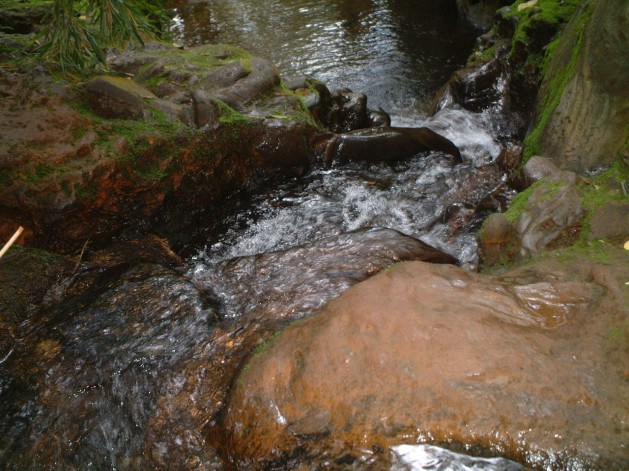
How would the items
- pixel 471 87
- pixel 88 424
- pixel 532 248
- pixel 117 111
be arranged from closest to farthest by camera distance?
pixel 88 424 < pixel 532 248 < pixel 117 111 < pixel 471 87

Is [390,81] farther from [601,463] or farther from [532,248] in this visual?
[601,463]

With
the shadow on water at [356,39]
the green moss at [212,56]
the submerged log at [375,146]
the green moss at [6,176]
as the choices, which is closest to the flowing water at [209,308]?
the submerged log at [375,146]

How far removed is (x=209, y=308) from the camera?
147 inches

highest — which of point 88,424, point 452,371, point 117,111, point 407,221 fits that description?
point 117,111

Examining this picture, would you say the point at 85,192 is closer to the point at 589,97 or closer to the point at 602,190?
the point at 602,190

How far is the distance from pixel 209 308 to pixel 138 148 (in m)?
1.98

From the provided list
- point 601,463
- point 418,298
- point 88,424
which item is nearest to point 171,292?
point 88,424

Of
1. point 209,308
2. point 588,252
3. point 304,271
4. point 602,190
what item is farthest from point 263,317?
point 602,190

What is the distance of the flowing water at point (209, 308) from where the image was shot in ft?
9.53

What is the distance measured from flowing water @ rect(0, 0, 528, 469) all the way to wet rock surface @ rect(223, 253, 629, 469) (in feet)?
0.66

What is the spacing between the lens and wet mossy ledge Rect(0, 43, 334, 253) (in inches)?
169

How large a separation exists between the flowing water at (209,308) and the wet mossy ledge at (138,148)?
44 centimetres

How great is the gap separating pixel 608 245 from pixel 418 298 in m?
1.45

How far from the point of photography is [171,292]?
3.88 metres
